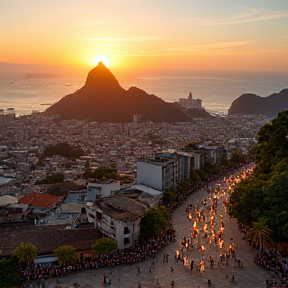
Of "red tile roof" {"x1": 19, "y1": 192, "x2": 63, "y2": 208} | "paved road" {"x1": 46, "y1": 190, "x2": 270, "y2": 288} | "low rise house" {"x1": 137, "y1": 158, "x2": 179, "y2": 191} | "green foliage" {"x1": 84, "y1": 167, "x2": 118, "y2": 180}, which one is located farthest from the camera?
"green foliage" {"x1": 84, "y1": 167, "x2": 118, "y2": 180}

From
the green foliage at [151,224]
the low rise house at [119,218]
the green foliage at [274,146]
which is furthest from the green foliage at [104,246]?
the green foliage at [274,146]

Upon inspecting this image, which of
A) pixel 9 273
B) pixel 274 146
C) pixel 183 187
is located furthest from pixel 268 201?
pixel 9 273

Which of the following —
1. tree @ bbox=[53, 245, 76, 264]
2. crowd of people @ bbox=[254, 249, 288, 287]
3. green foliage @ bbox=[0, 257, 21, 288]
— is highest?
tree @ bbox=[53, 245, 76, 264]

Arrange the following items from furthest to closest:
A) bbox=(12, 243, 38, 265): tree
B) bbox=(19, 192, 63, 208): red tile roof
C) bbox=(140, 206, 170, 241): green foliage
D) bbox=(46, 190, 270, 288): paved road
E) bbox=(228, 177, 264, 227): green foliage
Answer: bbox=(19, 192, 63, 208): red tile roof
bbox=(140, 206, 170, 241): green foliage
bbox=(228, 177, 264, 227): green foliage
bbox=(12, 243, 38, 265): tree
bbox=(46, 190, 270, 288): paved road

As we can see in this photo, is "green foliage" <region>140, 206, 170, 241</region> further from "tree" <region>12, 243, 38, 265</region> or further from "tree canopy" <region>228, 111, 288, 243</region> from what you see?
"tree" <region>12, 243, 38, 265</region>

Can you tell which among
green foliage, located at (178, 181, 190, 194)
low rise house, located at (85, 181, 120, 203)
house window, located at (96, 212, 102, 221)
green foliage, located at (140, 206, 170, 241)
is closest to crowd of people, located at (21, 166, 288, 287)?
green foliage, located at (140, 206, 170, 241)

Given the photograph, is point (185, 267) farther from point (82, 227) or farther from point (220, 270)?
point (82, 227)

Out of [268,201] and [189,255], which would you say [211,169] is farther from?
[189,255]
